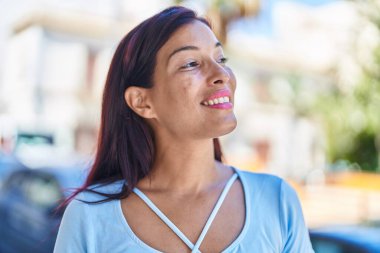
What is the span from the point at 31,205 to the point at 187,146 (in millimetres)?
3608

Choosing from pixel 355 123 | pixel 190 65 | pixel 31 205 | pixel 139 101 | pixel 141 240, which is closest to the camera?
pixel 141 240

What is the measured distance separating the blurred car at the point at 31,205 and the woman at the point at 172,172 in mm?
2731

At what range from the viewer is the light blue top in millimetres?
1327

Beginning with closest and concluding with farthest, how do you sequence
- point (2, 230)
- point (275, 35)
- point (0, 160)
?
point (2, 230)
point (0, 160)
point (275, 35)

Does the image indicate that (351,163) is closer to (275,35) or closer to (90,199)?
(275,35)

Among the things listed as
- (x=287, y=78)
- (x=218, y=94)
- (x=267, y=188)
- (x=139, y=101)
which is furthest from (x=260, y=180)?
(x=287, y=78)

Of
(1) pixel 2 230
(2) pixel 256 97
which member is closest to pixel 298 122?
(2) pixel 256 97

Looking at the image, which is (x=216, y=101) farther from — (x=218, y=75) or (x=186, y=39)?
(x=186, y=39)

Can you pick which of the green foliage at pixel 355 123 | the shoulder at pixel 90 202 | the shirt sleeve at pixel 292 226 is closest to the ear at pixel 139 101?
the shoulder at pixel 90 202

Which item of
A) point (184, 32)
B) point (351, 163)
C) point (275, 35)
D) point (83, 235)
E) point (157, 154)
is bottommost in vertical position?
point (351, 163)

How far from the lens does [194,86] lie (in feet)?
4.65

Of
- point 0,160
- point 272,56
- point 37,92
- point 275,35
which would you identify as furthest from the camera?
point 275,35

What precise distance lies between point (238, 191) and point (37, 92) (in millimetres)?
21870

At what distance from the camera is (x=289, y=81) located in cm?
2831
